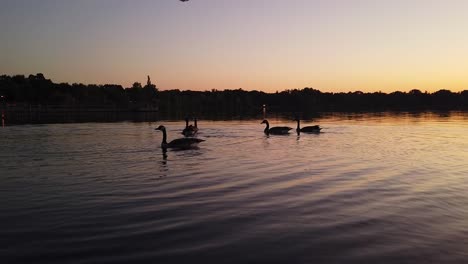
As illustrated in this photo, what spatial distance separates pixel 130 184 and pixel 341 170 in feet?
32.1

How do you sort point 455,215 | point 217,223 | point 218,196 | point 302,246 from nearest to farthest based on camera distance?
point 302,246 < point 217,223 < point 455,215 < point 218,196

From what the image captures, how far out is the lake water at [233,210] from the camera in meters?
9.08

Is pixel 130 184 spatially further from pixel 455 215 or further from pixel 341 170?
pixel 455 215

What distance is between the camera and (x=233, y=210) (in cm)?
1270

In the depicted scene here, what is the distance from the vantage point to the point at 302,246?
31.0 feet

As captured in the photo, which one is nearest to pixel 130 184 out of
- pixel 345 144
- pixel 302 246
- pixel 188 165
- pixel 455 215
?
pixel 188 165

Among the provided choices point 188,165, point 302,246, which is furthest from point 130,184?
point 302,246

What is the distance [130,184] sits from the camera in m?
16.8

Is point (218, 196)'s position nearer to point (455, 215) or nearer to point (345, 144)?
point (455, 215)

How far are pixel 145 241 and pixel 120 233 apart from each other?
2.92ft

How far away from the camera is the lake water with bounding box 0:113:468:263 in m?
9.08

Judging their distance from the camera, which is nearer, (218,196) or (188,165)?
(218,196)

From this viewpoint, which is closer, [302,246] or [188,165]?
[302,246]

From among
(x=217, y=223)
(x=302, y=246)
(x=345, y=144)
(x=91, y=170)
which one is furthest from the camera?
(x=345, y=144)
